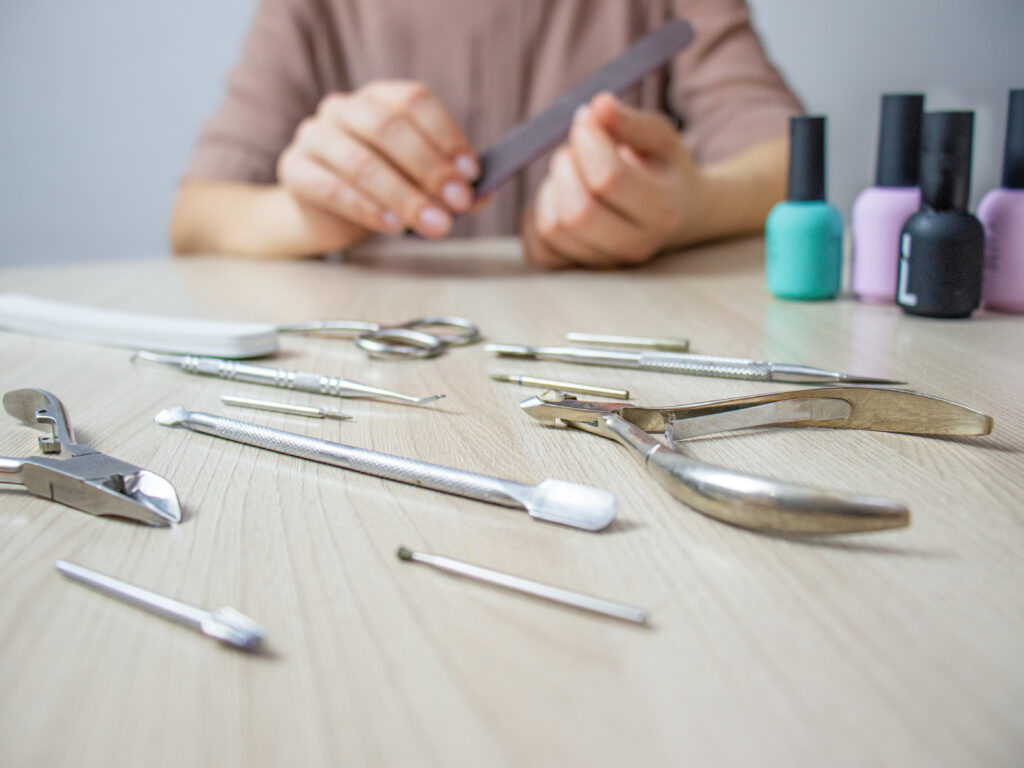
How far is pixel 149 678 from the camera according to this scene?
0.21 metres

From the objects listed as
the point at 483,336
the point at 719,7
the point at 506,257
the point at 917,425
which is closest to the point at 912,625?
the point at 917,425

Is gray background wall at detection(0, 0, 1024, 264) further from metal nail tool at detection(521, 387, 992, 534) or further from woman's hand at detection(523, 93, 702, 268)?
metal nail tool at detection(521, 387, 992, 534)

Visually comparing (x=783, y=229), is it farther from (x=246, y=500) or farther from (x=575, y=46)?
(x=575, y=46)

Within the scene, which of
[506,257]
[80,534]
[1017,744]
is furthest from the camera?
[506,257]

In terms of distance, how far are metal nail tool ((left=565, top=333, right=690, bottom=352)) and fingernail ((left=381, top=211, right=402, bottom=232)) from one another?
36 cm

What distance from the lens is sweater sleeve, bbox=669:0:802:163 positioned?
3.65ft

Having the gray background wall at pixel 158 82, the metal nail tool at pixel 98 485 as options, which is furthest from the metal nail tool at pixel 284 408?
the gray background wall at pixel 158 82

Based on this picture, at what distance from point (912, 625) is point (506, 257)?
797 millimetres

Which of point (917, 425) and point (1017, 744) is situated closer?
point (1017, 744)

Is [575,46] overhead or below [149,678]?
overhead

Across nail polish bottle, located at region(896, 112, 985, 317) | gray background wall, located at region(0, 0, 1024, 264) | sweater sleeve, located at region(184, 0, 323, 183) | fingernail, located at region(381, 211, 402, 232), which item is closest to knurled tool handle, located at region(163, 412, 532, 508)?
nail polish bottle, located at region(896, 112, 985, 317)

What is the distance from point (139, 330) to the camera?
55cm

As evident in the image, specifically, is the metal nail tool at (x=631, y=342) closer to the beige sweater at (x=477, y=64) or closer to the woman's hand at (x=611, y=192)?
the woman's hand at (x=611, y=192)

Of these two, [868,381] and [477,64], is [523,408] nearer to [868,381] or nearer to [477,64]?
[868,381]
